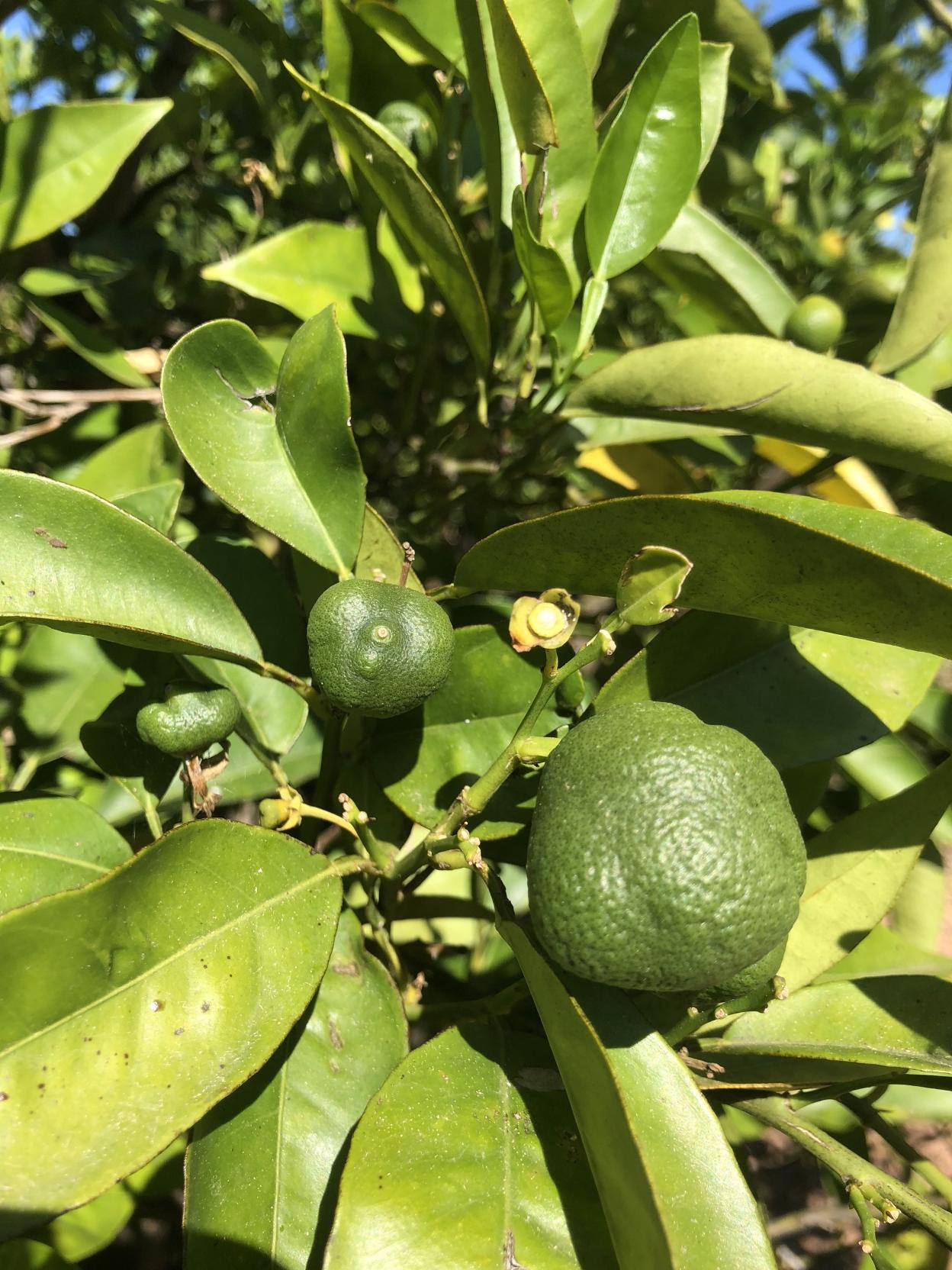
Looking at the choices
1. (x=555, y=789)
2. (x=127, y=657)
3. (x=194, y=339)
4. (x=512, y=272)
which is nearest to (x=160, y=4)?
(x=512, y=272)

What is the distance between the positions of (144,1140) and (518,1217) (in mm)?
378

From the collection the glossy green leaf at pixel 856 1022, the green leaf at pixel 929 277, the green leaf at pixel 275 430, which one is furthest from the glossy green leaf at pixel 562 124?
the glossy green leaf at pixel 856 1022

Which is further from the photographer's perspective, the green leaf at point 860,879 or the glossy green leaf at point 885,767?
the glossy green leaf at point 885,767

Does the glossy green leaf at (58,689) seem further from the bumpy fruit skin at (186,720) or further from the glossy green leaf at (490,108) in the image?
the glossy green leaf at (490,108)

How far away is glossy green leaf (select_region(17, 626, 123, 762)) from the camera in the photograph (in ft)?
4.10

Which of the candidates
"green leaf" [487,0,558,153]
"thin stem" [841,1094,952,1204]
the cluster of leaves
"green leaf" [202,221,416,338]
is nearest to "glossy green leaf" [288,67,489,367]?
the cluster of leaves

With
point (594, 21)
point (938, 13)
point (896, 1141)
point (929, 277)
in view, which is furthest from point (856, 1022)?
point (938, 13)

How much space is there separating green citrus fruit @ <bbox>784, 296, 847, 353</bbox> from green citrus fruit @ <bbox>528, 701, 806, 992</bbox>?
0.99m

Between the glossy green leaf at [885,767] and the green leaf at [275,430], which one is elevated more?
the green leaf at [275,430]

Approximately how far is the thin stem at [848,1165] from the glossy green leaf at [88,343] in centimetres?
160

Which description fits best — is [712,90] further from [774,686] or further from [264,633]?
[264,633]

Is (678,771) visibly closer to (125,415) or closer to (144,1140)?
(144,1140)

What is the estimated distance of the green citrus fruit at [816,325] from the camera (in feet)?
4.85

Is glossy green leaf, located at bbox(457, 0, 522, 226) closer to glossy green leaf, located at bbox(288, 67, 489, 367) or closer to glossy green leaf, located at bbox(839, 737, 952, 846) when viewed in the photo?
glossy green leaf, located at bbox(288, 67, 489, 367)
